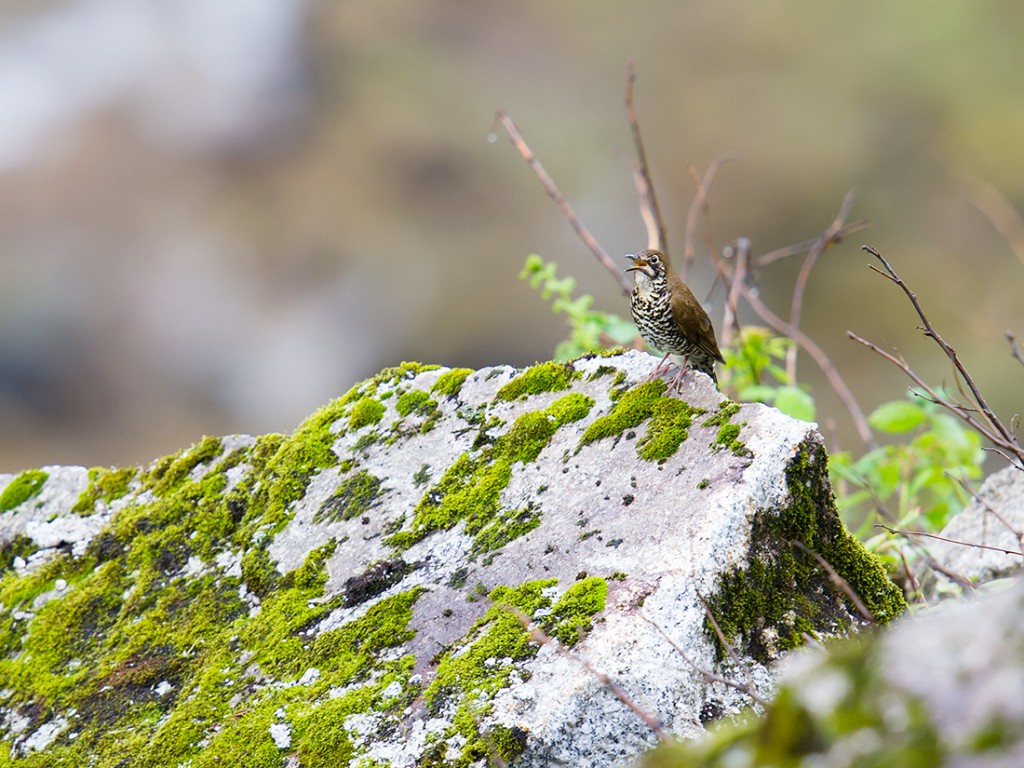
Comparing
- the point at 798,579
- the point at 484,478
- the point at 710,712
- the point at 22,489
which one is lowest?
the point at 710,712

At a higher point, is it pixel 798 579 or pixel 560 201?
pixel 560 201

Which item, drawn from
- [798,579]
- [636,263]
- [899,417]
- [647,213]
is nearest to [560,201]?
[647,213]

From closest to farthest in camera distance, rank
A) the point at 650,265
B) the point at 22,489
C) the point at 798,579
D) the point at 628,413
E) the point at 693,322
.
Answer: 1. the point at 798,579
2. the point at 628,413
3. the point at 693,322
4. the point at 22,489
5. the point at 650,265

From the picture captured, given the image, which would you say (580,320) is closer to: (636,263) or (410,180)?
(636,263)

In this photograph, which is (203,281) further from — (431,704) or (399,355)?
(431,704)

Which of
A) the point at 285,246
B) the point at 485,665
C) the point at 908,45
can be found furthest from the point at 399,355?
the point at 485,665

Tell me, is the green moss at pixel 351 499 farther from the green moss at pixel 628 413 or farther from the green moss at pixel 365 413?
the green moss at pixel 628 413
